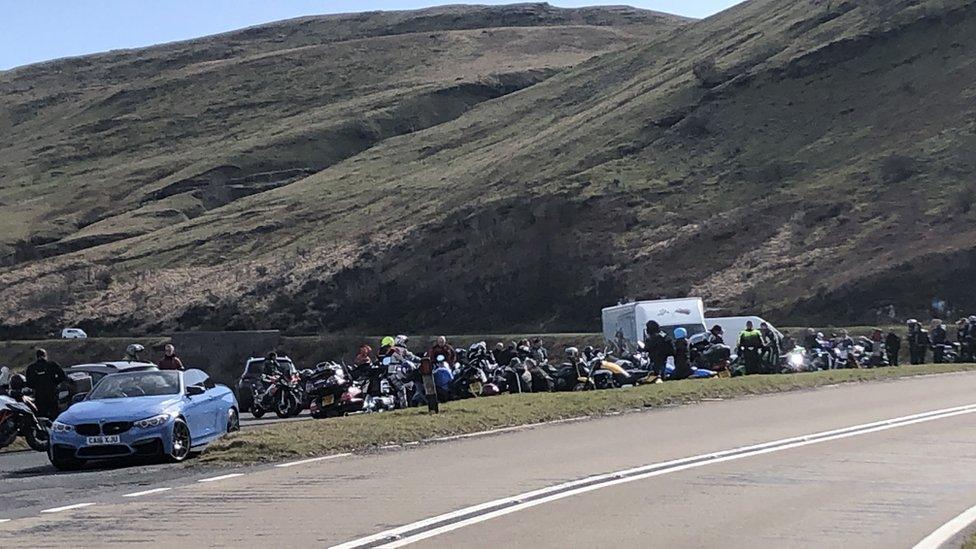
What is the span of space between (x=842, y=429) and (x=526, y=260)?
4593 cm

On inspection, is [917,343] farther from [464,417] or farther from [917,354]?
[464,417]

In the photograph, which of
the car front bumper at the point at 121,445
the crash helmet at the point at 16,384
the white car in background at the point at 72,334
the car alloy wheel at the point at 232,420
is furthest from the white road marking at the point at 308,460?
the white car in background at the point at 72,334

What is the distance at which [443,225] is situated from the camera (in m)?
67.8

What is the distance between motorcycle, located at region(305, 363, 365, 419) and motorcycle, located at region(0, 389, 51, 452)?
252 inches

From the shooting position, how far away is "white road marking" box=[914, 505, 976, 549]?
9562 millimetres

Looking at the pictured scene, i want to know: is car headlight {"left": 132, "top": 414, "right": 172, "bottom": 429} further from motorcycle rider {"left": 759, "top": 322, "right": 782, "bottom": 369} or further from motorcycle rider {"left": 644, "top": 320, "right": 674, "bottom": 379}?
motorcycle rider {"left": 759, "top": 322, "right": 782, "bottom": 369}

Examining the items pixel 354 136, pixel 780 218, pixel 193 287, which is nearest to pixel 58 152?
pixel 354 136

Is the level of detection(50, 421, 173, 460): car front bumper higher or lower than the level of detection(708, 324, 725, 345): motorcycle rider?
lower

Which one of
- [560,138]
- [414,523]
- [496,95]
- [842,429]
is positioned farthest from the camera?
[496,95]

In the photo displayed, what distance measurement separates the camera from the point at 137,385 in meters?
17.6

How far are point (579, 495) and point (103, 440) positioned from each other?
7000 millimetres

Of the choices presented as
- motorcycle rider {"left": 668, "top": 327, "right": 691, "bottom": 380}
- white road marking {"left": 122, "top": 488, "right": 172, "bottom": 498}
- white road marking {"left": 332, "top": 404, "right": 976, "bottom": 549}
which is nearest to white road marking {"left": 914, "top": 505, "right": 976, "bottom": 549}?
white road marking {"left": 332, "top": 404, "right": 976, "bottom": 549}

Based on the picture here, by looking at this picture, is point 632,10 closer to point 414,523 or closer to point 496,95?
point 496,95

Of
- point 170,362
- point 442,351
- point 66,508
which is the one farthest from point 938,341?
point 66,508
